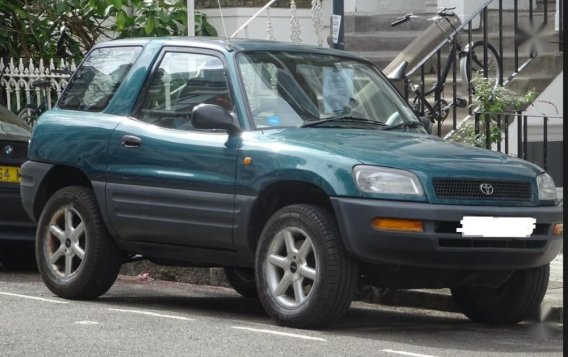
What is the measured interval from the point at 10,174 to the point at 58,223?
175cm

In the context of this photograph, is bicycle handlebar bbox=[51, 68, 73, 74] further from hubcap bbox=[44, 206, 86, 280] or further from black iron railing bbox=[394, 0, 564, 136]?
hubcap bbox=[44, 206, 86, 280]

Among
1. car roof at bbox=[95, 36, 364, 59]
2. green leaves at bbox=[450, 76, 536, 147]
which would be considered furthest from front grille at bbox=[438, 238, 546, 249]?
green leaves at bbox=[450, 76, 536, 147]

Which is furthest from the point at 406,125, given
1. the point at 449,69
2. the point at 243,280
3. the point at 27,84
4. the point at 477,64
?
the point at 27,84

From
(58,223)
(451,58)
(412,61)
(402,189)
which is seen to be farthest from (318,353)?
(412,61)

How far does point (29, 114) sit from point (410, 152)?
24.3 feet

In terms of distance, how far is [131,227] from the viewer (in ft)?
27.7

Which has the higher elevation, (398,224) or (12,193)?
(398,224)

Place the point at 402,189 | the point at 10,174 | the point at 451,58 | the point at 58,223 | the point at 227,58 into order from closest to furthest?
the point at 402,189 < the point at 227,58 < the point at 58,223 < the point at 10,174 < the point at 451,58

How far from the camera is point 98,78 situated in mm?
9211

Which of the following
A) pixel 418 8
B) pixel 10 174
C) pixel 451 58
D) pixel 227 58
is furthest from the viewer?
pixel 418 8

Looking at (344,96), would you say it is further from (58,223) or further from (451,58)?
(451,58)

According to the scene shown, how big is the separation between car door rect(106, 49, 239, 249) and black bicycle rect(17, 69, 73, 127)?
5.32 metres

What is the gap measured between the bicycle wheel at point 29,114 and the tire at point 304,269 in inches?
270

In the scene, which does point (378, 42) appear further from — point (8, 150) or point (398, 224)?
point (398, 224)
